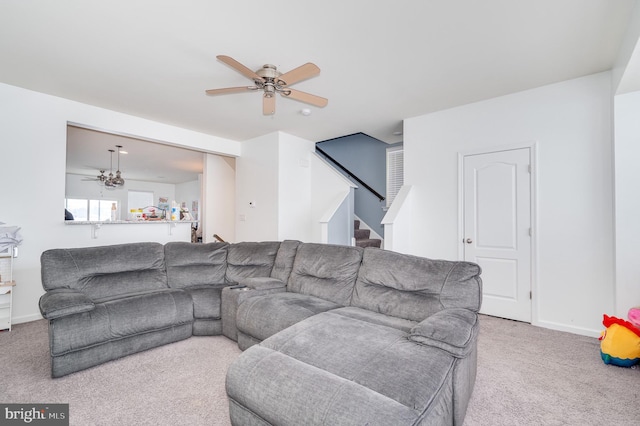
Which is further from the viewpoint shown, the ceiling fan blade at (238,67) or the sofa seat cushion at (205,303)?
the sofa seat cushion at (205,303)

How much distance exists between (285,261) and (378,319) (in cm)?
141

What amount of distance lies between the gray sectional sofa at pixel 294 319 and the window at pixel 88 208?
8.78 metres

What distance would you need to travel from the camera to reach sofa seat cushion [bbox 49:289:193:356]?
223cm

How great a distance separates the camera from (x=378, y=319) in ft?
7.15

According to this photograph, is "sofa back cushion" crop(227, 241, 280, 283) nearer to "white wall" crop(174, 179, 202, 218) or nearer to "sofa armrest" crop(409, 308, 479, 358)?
"sofa armrest" crop(409, 308, 479, 358)

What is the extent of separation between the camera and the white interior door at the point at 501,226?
3547 mm

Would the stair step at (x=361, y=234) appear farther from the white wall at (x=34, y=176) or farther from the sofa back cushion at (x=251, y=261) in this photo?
the white wall at (x=34, y=176)

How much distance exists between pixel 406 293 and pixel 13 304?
4394mm

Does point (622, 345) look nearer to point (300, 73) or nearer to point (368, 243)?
point (300, 73)

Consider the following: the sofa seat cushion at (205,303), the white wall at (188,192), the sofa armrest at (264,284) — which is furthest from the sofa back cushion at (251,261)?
the white wall at (188,192)

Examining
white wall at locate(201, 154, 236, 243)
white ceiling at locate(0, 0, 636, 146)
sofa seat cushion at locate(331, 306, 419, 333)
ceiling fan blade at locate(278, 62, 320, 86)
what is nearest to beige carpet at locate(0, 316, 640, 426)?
sofa seat cushion at locate(331, 306, 419, 333)

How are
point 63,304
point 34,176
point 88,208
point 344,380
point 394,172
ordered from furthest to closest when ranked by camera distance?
point 88,208 → point 394,172 → point 34,176 → point 63,304 → point 344,380

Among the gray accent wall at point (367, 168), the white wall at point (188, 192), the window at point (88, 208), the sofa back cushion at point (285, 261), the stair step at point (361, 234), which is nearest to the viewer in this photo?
the sofa back cushion at point (285, 261)

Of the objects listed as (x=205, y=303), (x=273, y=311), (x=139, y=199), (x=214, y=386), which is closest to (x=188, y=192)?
(x=139, y=199)
